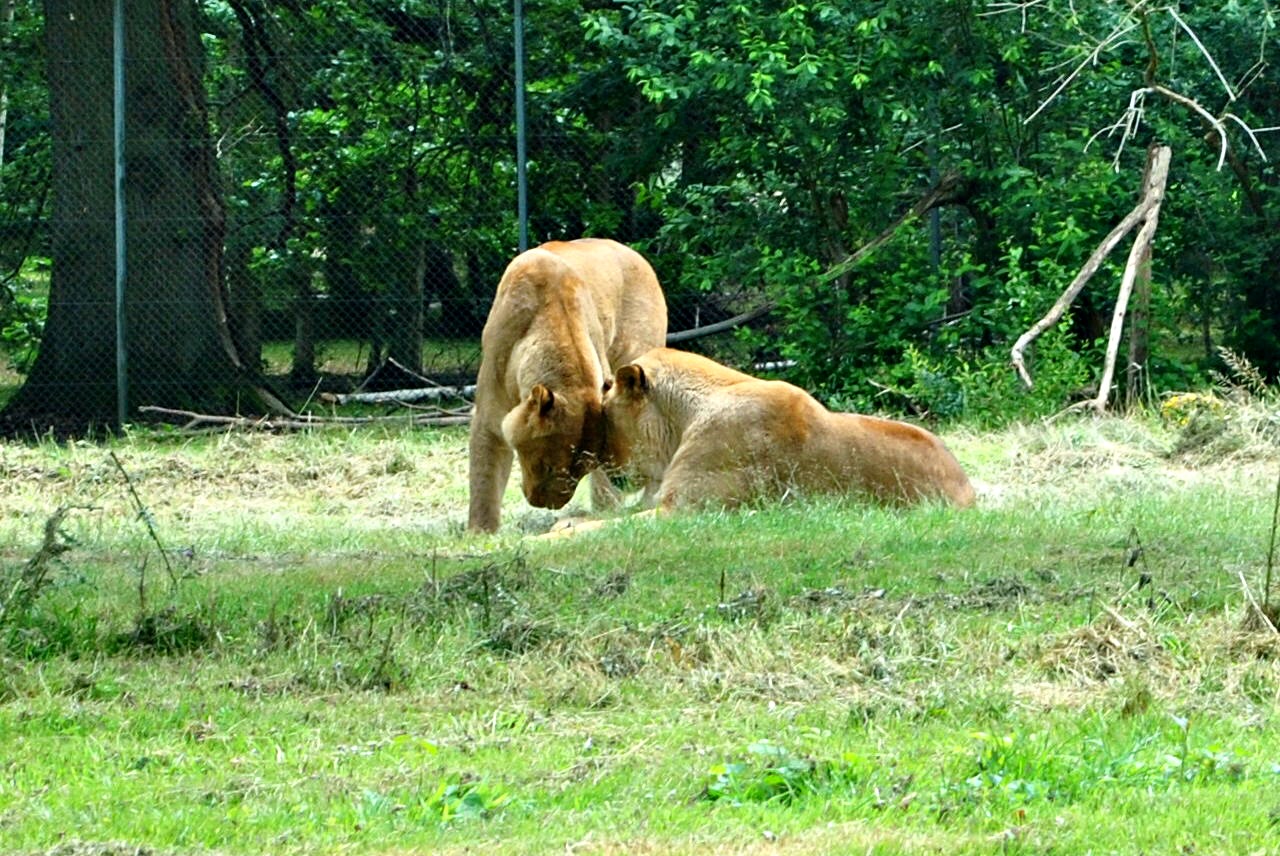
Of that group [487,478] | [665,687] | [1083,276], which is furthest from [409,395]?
[665,687]

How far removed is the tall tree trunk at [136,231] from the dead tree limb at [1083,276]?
22.6 feet

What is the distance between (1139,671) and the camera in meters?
6.07

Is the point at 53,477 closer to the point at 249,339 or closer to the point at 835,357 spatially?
the point at 249,339

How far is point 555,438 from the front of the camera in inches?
392

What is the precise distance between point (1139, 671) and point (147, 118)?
1242cm

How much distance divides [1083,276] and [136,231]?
26.4 ft

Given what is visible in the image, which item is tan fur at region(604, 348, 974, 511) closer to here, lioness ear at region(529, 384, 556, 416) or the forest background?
lioness ear at region(529, 384, 556, 416)

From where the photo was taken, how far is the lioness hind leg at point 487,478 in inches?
412

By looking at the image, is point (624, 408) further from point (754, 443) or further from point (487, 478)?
point (487, 478)

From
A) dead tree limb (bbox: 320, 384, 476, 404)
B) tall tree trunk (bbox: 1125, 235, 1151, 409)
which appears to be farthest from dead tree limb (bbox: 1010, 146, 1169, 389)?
dead tree limb (bbox: 320, 384, 476, 404)

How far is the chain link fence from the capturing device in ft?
53.2

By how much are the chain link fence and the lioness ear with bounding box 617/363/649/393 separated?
6.65 meters

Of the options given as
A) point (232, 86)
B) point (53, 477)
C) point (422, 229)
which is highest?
point (232, 86)

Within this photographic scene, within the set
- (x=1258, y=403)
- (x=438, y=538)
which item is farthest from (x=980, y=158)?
(x=438, y=538)
